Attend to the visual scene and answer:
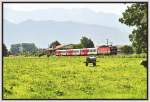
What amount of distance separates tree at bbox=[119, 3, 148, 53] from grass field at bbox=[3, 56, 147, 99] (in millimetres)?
273

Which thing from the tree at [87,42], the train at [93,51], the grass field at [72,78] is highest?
the tree at [87,42]

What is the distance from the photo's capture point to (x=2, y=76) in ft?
32.1

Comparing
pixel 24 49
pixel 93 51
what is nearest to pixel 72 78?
pixel 93 51

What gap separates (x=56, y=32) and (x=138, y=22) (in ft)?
4.88

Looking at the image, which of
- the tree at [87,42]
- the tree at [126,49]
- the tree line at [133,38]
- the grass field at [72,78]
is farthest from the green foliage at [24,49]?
the tree at [126,49]

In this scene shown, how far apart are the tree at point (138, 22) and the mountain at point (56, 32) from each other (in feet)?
0.55

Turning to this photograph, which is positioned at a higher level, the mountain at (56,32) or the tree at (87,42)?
the mountain at (56,32)

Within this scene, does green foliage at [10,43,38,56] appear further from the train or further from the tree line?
the train

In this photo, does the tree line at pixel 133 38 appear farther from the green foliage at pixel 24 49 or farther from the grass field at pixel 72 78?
the grass field at pixel 72 78

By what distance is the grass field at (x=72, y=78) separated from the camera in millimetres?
9758

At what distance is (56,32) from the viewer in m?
10.0

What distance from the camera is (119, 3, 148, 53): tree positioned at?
Answer: 9758mm

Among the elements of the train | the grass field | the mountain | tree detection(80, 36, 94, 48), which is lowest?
the grass field

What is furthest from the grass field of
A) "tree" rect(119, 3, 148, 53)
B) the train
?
"tree" rect(119, 3, 148, 53)
